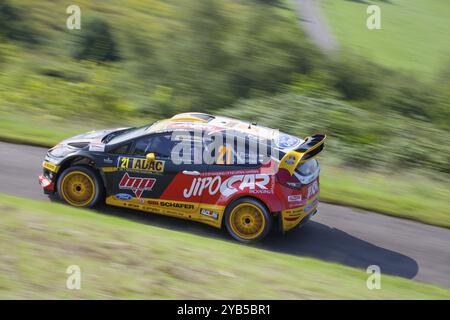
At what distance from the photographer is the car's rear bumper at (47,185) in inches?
424

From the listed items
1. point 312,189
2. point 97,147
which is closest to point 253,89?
point 312,189

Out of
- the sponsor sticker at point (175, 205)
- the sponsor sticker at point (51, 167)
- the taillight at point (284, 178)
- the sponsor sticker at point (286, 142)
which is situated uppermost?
the sponsor sticker at point (286, 142)

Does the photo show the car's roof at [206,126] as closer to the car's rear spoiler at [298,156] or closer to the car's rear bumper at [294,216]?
the car's rear spoiler at [298,156]

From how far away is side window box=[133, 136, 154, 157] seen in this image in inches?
410

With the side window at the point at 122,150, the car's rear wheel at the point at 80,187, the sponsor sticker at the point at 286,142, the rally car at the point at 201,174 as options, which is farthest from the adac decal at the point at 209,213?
the car's rear wheel at the point at 80,187

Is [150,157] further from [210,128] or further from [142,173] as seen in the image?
[210,128]

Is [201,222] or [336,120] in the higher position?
[336,120]

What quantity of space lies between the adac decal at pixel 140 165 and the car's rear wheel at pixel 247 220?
125 cm

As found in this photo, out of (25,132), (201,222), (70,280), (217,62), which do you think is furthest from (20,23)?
(70,280)

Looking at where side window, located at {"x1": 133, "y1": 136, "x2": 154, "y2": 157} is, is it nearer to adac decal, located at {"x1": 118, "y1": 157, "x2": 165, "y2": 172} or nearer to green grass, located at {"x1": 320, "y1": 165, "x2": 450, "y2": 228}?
adac decal, located at {"x1": 118, "y1": 157, "x2": 165, "y2": 172}

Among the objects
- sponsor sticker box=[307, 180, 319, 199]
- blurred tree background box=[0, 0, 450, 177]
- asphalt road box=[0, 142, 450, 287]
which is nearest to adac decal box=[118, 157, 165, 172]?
asphalt road box=[0, 142, 450, 287]

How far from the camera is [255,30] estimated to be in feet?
61.2

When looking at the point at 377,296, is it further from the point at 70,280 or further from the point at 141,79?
the point at 141,79

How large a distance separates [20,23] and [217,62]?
38.5 ft
